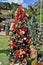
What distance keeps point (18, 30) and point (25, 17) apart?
0.22 meters

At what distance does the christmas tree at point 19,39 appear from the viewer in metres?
3.79

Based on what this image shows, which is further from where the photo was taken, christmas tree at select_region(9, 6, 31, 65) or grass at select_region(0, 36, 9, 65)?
grass at select_region(0, 36, 9, 65)

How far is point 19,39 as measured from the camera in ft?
12.6

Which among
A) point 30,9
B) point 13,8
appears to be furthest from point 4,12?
point 30,9

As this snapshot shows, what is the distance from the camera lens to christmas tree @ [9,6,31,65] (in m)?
3.79

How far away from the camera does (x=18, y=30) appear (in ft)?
12.5

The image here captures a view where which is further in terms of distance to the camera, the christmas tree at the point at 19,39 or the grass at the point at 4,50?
the grass at the point at 4,50

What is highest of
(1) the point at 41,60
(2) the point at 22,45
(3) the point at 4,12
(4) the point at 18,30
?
(3) the point at 4,12

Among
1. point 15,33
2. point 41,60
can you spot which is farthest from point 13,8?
point 41,60

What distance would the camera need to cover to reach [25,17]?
3.81 m

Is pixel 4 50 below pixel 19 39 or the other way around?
below

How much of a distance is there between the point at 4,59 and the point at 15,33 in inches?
17.6

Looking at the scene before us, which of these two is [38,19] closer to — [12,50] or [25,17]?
[25,17]

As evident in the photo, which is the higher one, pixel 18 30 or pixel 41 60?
pixel 18 30
